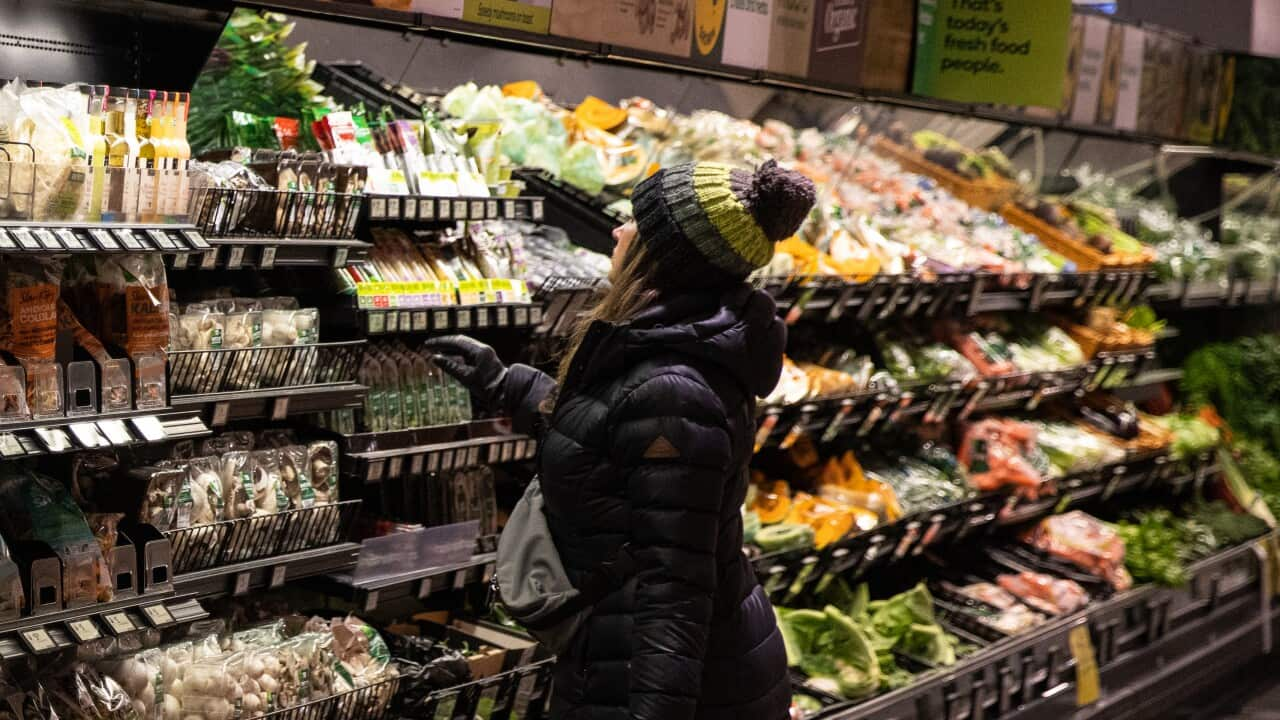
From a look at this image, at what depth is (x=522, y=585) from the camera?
249 cm

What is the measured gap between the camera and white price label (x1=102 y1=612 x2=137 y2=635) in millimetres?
2242

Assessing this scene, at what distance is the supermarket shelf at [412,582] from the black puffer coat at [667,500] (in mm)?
638

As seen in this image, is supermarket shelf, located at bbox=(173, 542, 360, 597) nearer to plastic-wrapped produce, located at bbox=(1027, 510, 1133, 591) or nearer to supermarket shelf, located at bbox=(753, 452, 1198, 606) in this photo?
supermarket shelf, located at bbox=(753, 452, 1198, 606)

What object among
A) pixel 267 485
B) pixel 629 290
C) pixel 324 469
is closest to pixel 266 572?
pixel 267 485

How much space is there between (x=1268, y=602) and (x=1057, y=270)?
2.17 metres

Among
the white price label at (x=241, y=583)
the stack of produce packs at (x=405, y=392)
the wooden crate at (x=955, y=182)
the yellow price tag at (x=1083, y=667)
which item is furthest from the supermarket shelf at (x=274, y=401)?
the wooden crate at (x=955, y=182)

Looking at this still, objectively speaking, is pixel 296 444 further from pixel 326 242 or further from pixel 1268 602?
pixel 1268 602

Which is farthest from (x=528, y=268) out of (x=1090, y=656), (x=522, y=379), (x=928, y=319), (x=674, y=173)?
(x=1090, y=656)

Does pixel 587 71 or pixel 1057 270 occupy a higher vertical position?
pixel 587 71

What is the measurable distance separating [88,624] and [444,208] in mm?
1336

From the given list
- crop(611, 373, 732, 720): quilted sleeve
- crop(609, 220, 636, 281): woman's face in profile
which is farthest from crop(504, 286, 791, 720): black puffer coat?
crop(609, 220, 636, 281): woman's face in profile

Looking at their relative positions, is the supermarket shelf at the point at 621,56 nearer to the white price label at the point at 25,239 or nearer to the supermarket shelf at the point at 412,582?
the white price label at the point at 25,239

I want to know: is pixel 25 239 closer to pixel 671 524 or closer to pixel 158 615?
pixel 158 615

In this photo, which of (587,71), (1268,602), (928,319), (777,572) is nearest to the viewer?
(777,572)
